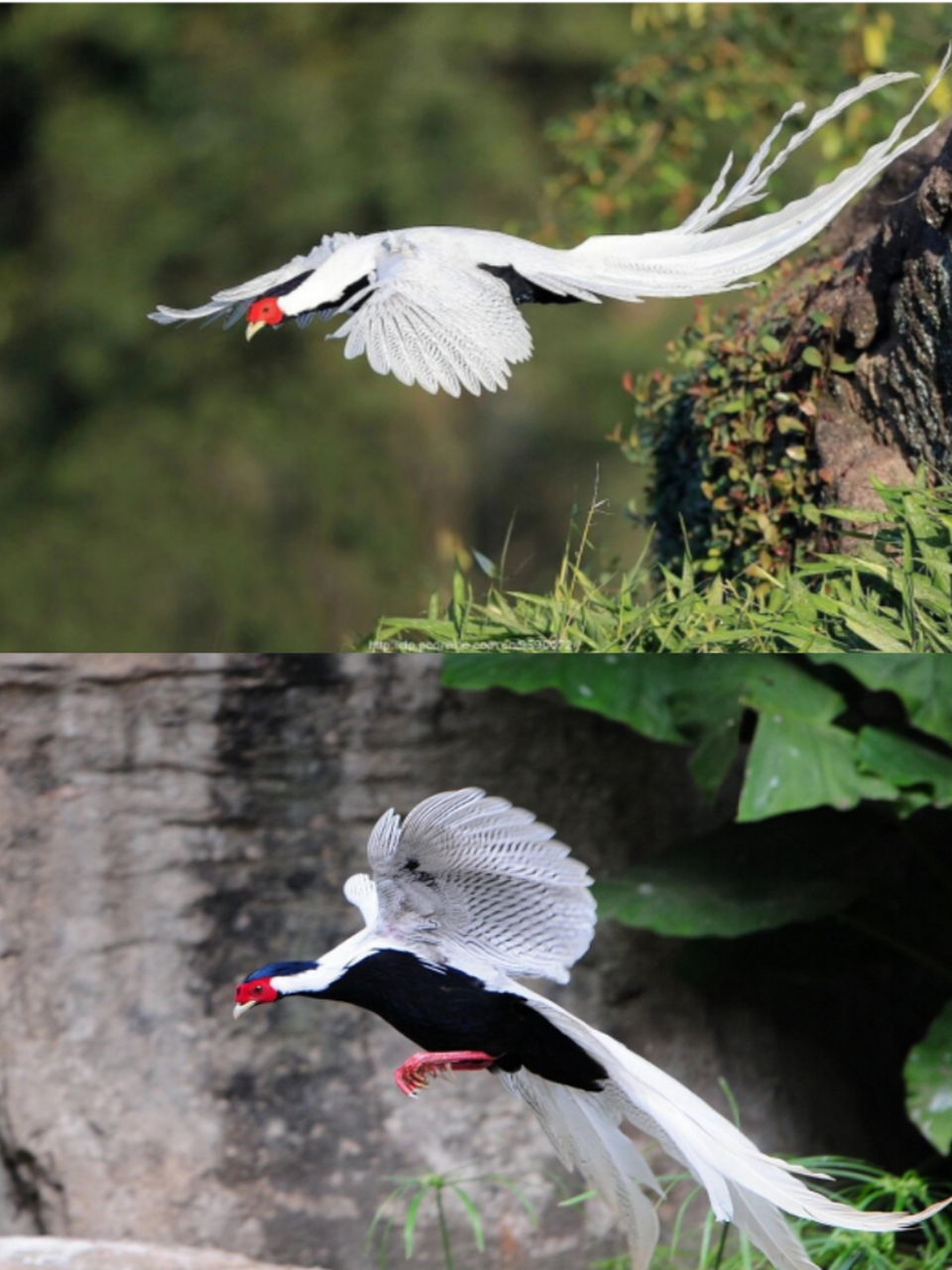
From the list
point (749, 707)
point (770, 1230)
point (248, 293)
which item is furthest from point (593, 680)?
point (770, 1230)

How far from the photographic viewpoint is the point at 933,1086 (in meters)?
1.86

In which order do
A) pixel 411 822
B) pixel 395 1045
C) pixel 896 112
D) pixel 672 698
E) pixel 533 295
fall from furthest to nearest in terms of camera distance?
pixel 896 112 < pixel 395 1045 < pixel 672 698 < pixel 533 295 < pixel 411 822

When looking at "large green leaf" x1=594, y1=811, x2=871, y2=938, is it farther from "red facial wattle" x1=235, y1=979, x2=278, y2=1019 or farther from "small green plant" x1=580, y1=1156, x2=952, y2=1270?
"red facial wattle" x1=235, y1=979, x2=278, y2=1019

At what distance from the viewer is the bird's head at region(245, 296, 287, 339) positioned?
161 centimetres

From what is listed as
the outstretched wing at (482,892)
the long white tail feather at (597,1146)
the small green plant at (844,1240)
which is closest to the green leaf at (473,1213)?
the small green plant at (844,1240)

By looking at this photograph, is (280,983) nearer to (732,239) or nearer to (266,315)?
(266,315)

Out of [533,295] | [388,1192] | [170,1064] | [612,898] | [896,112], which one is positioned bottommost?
[388,1192]

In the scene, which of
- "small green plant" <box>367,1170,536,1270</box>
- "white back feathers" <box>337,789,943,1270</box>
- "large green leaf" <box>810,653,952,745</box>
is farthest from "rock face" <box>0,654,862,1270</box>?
"white back feathers" <box>337,789,943,1270</box>

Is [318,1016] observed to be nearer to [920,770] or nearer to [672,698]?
[672,698]

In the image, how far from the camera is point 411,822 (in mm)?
1128

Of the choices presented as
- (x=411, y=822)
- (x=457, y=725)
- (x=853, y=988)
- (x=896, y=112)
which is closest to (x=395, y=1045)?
(x=457, y=725)

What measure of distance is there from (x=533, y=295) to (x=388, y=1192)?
Answer: 1.12 meters

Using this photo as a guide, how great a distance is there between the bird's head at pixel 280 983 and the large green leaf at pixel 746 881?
77 cm

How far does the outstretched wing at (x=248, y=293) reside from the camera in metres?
1.63
